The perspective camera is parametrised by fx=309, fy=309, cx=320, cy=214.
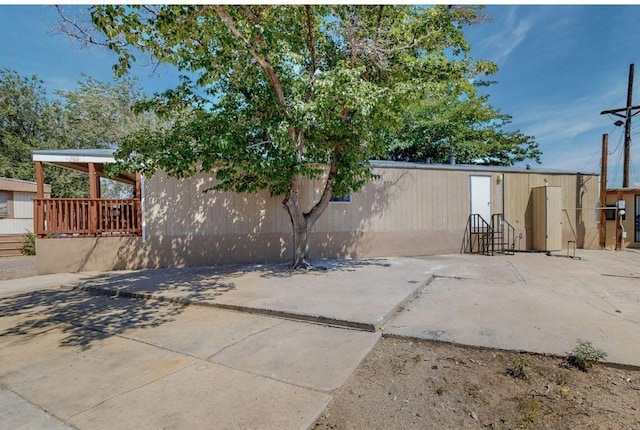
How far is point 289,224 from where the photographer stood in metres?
8.45

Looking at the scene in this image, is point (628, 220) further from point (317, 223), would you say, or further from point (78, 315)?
point (78, 315)

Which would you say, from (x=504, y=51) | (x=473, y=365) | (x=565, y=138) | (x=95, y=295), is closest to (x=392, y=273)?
(x=473, y=365)

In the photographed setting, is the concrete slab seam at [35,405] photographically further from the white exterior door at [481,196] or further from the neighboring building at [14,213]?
the neighboring building at [14,213]

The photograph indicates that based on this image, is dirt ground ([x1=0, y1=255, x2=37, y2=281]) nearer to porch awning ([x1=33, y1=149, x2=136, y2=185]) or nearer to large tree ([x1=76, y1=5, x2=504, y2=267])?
porch awning ([x1=33, y1=149, x2=136, y2=185])

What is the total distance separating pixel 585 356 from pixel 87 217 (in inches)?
368

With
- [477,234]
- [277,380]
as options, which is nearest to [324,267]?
[277,380]

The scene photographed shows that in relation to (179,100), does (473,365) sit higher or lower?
lower

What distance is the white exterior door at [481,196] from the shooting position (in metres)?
9.84

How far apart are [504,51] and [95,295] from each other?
14.5m

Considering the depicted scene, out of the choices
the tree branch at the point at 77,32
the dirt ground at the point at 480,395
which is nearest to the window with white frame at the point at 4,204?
the tree branch at the point at 77,32

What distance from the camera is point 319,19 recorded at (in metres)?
6.61

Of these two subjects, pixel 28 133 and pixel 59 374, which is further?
pixel 28 133

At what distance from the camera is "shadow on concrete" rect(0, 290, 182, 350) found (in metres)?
3.56

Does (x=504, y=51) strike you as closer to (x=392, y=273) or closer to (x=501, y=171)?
(x=501, y=171)
